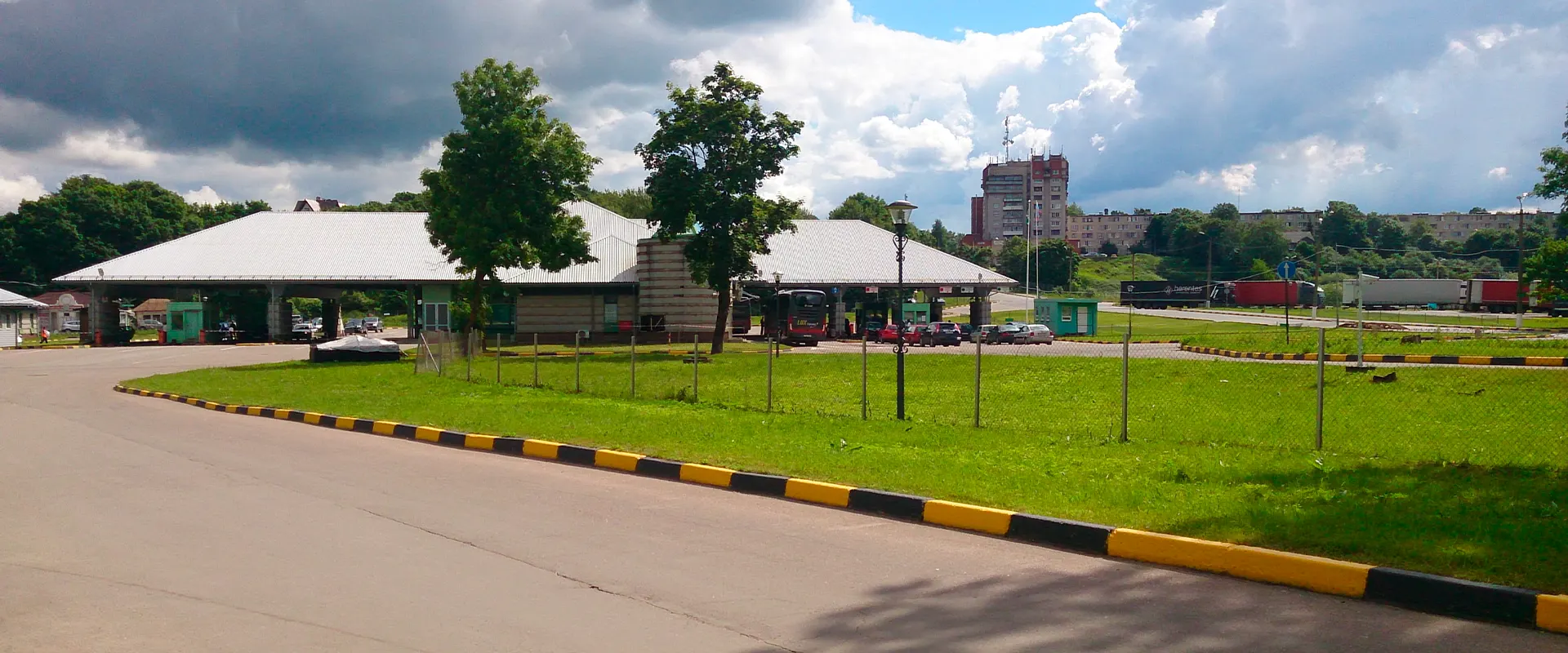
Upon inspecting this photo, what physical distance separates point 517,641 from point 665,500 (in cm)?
471

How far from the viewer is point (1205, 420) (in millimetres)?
15031

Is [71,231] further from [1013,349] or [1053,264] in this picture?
[1053,264]

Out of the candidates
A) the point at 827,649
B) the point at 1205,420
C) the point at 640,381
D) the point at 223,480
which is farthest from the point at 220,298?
the point at 827,649

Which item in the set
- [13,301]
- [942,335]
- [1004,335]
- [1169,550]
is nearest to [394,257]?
[13,301]

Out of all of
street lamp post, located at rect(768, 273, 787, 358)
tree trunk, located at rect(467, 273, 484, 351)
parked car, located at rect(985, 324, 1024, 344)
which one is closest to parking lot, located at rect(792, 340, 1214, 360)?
parked car, located at rect(985, 324, 1024, 344)

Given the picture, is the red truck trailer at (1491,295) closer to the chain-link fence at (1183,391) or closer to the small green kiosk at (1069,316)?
the small green kiosk at (1069,316)

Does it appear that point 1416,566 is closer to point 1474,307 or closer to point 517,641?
point 517,641

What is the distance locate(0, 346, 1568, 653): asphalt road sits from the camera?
561 cm

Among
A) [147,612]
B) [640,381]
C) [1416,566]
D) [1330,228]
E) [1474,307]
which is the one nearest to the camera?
[147,612]

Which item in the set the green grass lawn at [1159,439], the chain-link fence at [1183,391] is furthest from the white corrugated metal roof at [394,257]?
the green grass lawn at [1159,439]

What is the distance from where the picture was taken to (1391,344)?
34.6 m

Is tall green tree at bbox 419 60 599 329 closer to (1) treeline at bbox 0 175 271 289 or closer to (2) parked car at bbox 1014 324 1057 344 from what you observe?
(2) parked car at bbox 1014 324 1057 344

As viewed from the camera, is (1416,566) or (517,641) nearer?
(517,641)

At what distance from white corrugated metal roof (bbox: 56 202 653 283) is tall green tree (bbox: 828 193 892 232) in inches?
2663
